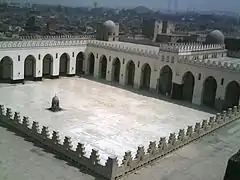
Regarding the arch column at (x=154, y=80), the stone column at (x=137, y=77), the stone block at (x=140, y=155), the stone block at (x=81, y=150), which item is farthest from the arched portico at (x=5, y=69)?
the stone block at (x=140, y=155)

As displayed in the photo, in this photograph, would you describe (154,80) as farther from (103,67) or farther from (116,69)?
(103,67)

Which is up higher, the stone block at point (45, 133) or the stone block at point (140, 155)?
the stone block at point (140, 155)

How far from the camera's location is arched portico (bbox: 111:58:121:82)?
44.9 m

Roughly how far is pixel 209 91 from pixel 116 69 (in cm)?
1295

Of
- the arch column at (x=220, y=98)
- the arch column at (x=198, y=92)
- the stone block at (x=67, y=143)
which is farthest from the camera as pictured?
the arch column at (x=198, y=92)

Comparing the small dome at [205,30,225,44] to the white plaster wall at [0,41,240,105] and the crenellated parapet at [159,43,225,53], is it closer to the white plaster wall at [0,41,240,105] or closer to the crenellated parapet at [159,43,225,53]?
the crenellated parapet at [159,43,225,53]

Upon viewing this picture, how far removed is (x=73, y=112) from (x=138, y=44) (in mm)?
21450

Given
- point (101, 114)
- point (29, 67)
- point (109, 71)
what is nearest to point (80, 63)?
point (109, 71)

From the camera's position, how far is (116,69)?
4666 cm

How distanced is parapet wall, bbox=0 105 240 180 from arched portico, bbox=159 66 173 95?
1786cm

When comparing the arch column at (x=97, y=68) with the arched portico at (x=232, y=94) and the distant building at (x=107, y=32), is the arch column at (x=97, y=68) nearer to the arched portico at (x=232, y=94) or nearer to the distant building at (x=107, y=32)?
the distant building at (x=107, y=32)

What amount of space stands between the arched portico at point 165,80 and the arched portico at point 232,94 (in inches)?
274

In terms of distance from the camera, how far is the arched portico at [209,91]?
38206 millimetres

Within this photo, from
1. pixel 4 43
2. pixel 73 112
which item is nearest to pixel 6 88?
pixel 4 43
